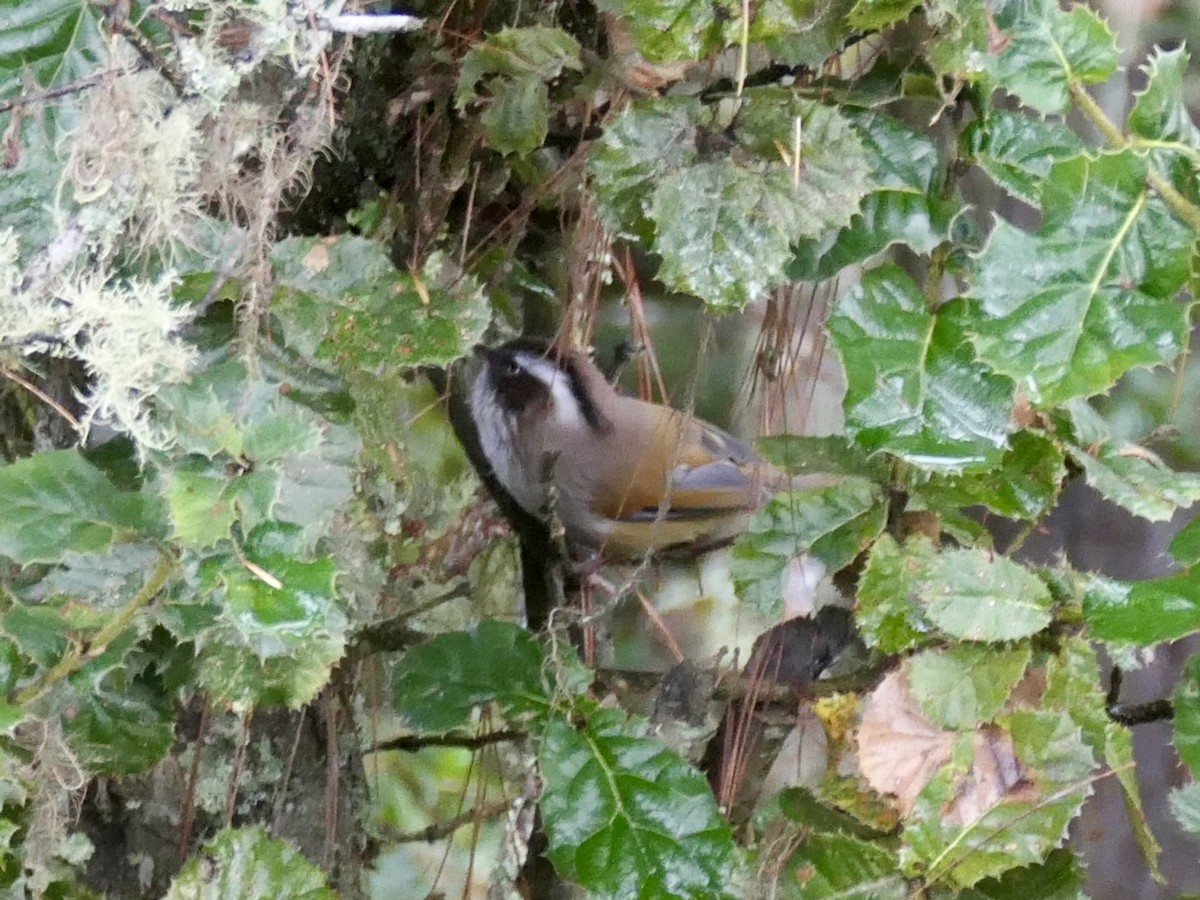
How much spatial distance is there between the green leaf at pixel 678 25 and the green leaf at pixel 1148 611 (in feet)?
1.33

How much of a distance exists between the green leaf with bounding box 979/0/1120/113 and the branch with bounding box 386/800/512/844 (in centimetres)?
74

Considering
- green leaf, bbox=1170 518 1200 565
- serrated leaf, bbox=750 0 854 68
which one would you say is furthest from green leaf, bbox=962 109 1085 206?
green leaf, bbox=1170 518 1200 565

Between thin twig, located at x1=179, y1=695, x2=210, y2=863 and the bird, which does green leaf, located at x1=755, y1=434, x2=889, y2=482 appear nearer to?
the bird

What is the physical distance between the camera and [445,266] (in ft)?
2.55

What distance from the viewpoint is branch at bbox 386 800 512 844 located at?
1.00 metres

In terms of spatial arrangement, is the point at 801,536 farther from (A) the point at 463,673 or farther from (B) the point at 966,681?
(A) the point at 463,673

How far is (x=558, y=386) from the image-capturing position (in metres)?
1.03

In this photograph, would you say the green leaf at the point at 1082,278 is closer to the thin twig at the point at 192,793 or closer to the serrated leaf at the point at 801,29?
the serrated leaf at the point at 801,29

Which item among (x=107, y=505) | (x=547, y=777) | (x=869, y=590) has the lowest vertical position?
(x=547, y=777)

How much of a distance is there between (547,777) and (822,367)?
0.43 metres

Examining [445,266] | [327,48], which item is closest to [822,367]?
[445,266]

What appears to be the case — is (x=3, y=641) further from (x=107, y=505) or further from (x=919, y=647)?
(x=919, y=647)

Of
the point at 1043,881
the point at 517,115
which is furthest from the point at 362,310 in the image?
the point at 1043,881

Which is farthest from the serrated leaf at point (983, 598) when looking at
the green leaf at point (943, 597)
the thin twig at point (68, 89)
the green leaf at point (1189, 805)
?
the thin twig at point (68, 89)
